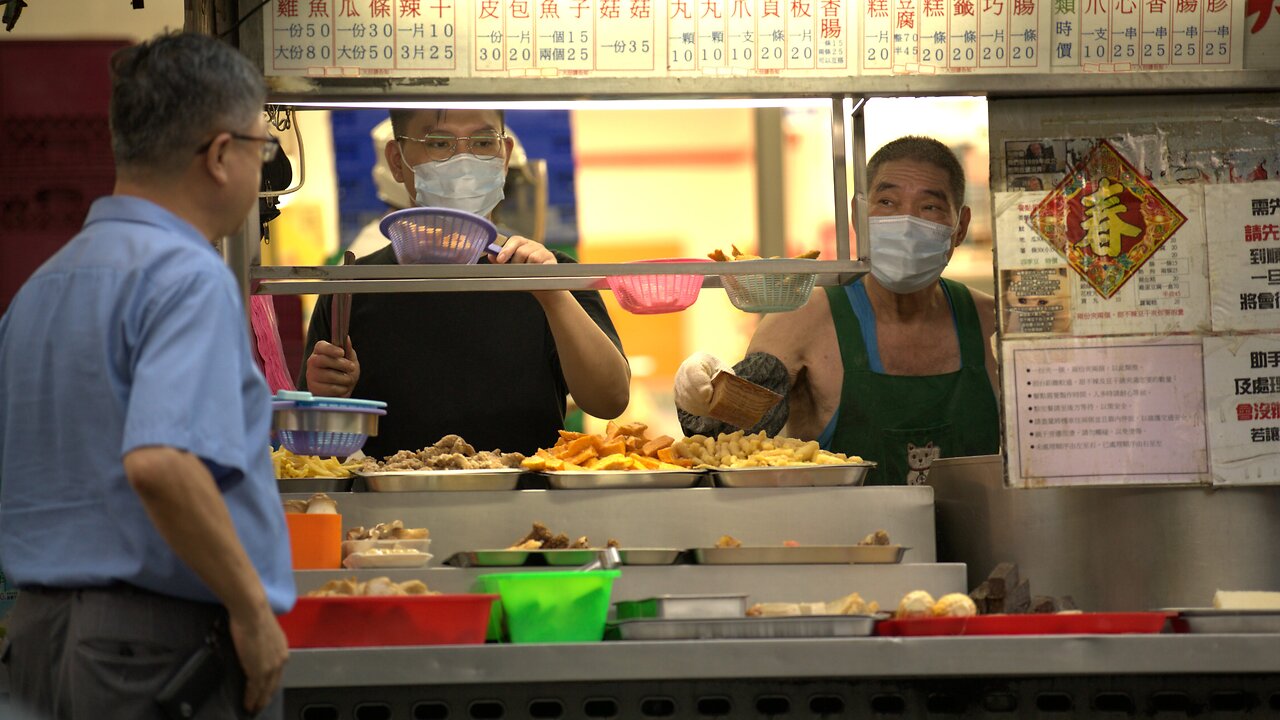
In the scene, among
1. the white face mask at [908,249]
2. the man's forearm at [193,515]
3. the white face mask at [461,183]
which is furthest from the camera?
the white face mask at [908,249]

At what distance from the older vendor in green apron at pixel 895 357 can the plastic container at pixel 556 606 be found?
4.29 ft

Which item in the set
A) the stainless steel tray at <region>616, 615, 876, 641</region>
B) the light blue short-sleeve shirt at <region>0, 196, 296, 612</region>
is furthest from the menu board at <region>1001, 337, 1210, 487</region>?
the light blue short-sleeve shirt at <region>0, 196, 296, 612</region>

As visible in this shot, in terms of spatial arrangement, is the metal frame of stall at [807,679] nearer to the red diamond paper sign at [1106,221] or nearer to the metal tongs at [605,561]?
the metal tongs at [605,561]

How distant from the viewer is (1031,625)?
7.80 ft

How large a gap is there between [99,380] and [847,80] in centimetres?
172

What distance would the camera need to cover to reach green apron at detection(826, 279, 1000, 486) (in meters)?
3.81

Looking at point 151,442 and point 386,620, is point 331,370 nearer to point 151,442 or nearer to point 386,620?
point 386,620

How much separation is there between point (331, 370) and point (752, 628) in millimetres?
1522

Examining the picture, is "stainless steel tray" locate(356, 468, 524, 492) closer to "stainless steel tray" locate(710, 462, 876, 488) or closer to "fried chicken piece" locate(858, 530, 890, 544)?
"stainless steel tray" locate(710, 462, 876, 488)

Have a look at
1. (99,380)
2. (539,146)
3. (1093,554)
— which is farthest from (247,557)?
(539,146)

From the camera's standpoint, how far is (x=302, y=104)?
2.98 meters

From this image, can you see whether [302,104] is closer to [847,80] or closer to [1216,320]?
[847,80]

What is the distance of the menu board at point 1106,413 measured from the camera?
2.96 m

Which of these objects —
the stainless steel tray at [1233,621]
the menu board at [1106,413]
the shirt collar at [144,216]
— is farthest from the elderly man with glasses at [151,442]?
the menu board at [1106,413]
